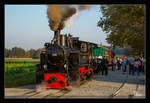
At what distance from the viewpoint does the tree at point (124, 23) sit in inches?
718

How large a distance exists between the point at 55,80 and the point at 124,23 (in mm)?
11499

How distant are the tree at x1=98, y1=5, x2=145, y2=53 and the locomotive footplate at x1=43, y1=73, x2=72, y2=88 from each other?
9.90 metres

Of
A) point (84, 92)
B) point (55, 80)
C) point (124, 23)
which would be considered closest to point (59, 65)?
point (55, 80)

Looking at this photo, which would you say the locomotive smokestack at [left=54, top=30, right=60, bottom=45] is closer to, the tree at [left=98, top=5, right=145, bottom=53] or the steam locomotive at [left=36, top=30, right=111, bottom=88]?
the steam locomotive at [left=36, top=30, right=111, bottom=88]

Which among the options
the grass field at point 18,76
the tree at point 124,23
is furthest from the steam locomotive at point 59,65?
the tree at point 124,23

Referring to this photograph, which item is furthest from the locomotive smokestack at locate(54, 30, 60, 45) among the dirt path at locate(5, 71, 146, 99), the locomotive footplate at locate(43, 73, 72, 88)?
the dirt path at locate(5, 71, 146, 99)

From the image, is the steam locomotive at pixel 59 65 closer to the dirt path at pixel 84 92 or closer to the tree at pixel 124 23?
the dirt path at pixel 84 92

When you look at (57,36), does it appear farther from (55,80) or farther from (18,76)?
(18,76)

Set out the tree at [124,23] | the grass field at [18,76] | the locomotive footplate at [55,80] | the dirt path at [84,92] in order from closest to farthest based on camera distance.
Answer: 1. the dirt path at [84,92]
2. the locomotive footplate at [55,80]
3. the grass field at [18,76]
4. the tree at [124,23]

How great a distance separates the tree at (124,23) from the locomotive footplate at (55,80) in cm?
990

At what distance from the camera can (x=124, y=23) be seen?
64.6 ft

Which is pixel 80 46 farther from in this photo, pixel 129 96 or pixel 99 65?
pixel 99 65
